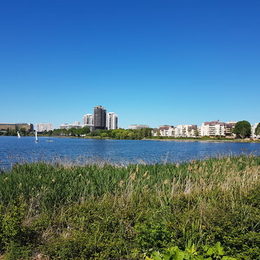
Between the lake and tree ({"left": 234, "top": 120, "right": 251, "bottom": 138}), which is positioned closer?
the lake

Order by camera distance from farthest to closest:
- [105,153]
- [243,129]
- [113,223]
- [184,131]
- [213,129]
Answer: [184,131]
[213,129]
[243,129]
[105,153]
[113,223]

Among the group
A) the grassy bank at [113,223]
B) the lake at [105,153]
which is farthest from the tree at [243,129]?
the grassy bank at [113,223]

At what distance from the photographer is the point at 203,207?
205 inches


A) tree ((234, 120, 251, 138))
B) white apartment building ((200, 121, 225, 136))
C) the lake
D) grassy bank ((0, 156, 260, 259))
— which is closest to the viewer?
grassy bank ((0, 156, 260, 259))

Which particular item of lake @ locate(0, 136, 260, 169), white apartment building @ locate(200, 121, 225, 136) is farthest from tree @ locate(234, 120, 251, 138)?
lake @ locate(0, 136, 260, 169)

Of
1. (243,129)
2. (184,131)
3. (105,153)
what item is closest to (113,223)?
(105,153)

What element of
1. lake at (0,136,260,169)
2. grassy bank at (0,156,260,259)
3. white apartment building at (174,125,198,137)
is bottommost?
lake at (0,136,260,169)

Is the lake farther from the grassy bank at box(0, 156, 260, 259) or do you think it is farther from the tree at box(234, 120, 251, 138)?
the tree at box(234, 120, 251, 138)

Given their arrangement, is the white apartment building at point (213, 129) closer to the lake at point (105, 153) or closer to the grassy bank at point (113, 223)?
the lake at point (105, 153)

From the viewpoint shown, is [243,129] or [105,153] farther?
[243,129]

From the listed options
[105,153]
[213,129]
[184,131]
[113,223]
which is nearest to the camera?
[113,223]

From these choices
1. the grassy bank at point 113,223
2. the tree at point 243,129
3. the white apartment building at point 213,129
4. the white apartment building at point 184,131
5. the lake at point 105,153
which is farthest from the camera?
the white apartment building at point 184,131

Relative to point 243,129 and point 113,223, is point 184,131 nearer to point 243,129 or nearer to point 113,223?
point 243,129

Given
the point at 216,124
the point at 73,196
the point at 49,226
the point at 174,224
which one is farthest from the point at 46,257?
the point at 216,124
